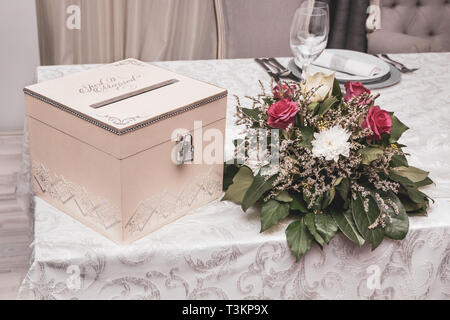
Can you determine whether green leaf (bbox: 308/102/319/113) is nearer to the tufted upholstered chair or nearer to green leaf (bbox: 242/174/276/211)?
green leaf (bbox: 242/174/276/211)

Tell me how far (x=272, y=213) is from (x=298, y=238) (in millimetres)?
59

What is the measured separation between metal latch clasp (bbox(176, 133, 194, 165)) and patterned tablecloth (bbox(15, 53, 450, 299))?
0.11 metres

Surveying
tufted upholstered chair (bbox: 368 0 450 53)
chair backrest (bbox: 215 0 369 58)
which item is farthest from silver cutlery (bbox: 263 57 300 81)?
tufted upholstered chair (bbox: 368 0 450 53)

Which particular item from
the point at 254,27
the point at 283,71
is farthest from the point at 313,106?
the point at 254,27

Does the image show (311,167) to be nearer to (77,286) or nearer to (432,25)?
Result: (77,286)

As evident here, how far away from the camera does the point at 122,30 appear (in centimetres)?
290

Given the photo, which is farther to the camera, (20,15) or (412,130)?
(20,15)

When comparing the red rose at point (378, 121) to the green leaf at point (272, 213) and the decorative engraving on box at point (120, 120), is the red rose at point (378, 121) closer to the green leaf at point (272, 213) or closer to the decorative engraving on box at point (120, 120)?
the green leaf at point (272, 213)

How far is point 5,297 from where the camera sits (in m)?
1.73

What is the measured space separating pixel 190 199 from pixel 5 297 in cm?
109

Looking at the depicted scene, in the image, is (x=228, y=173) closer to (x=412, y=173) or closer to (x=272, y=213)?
(x=272, y=213)

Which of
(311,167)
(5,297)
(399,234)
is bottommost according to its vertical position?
(5,297)

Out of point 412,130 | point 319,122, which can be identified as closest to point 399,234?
point 319,122

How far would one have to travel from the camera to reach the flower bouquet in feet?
2.89
